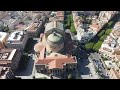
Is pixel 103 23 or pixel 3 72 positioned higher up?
pixel 103 23

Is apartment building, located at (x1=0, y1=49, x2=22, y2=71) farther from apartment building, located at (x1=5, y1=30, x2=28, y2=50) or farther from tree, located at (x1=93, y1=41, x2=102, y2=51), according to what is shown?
tree, located at (x1=93, y1=41, x2=102, y2=51)

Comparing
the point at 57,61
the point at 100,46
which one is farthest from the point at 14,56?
the point at 100,46

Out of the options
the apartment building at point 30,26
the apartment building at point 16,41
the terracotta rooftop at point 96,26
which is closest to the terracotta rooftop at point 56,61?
the apartment building at point 16,41

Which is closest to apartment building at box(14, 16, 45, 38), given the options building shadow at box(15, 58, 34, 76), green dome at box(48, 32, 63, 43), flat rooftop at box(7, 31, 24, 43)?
flat rooftop at box(7, 31, 24, 43)
